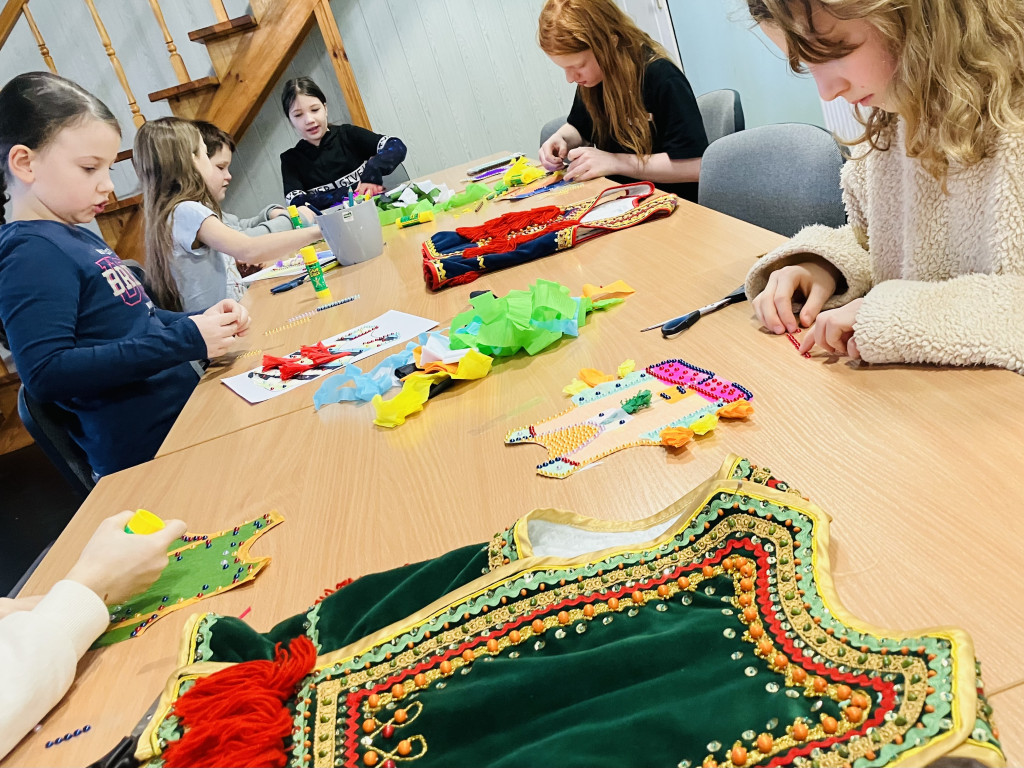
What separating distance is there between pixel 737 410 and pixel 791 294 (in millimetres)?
267

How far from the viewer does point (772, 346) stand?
1025 millimetres

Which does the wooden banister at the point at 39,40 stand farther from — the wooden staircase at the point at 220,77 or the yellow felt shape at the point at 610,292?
the yellow felt shape at the point at 610,292

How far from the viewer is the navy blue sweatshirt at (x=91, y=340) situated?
1613 millimetres

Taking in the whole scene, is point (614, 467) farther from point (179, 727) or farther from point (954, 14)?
point (954, 14)

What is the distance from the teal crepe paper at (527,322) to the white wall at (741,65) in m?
2.26

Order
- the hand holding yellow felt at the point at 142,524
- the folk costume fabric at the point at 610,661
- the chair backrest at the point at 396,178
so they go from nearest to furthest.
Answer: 1. the folk costume fabric at the point at 610,661
2. the hand holding yellow felt at the point at 142,524
3. the chair backrest at the point at 396,178

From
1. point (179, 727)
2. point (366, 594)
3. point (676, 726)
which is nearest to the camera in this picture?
point (676, 726)

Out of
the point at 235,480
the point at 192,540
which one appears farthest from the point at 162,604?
the point at 235,480

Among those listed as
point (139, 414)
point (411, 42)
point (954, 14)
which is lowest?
point (139, 414)

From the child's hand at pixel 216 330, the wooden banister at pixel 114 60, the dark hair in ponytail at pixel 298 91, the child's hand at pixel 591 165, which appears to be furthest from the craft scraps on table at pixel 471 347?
the wooden banister at pixel 114 60

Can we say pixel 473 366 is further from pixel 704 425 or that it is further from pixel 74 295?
pixel 74 295

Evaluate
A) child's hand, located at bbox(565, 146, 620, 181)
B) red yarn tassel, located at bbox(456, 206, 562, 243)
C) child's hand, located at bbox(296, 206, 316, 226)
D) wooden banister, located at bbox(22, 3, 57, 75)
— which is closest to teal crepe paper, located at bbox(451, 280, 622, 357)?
red yarn tassel, located at bbox(456, 206, 562, 243)

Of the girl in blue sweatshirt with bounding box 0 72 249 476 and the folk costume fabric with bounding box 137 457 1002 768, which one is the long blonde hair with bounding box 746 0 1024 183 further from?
the girl in blue sweatshirt with bounding box 0 72 249 476

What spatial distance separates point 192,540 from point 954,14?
106 centimetres
